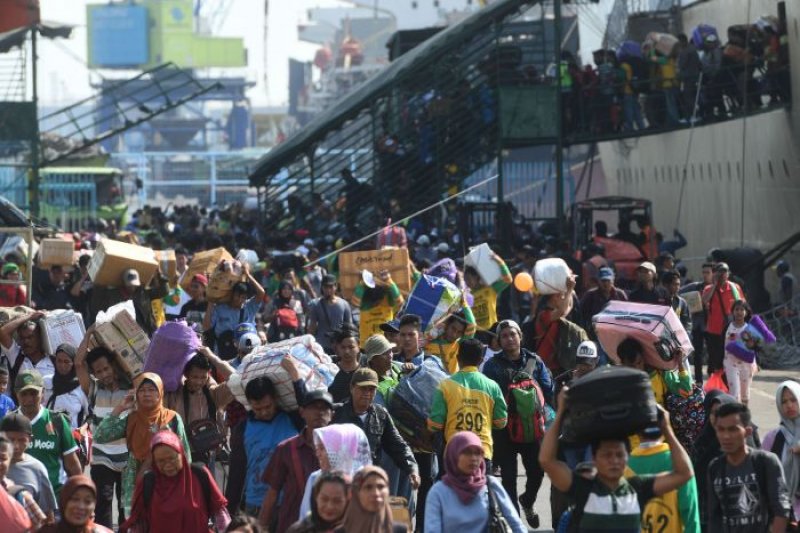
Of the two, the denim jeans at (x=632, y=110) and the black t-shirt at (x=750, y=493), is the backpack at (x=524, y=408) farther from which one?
the denim jeans at (x=632, y=110)

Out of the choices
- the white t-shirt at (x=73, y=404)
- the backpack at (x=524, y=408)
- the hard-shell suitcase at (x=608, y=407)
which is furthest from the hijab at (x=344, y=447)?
the white t-shirt at (x=73, y=404)

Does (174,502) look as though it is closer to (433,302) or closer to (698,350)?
(433,302)

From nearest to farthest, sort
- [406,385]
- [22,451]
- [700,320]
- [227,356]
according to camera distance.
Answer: [22,451], [406,385], [227,356], [700,320]

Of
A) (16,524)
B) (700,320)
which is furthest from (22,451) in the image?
(700,320)

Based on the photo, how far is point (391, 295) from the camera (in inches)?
637

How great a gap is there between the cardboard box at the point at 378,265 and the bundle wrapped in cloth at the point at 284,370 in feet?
21.3

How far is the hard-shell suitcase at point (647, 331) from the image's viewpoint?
36.4 feet

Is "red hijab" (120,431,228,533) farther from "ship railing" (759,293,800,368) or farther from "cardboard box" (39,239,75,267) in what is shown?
"ship railing" (759,293,800,368)

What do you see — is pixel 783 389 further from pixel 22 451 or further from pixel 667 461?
pixel 22 451

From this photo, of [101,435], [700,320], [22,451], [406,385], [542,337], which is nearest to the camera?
[22,451]

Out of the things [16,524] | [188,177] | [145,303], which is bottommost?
[16,524]

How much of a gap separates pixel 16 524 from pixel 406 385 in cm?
337

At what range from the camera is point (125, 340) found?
12.3 meters

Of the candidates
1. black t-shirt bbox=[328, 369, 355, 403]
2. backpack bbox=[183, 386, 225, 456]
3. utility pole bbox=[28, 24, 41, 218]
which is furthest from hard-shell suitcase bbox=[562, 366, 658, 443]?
utility pole bbox=[28, 24, 41, 218]
